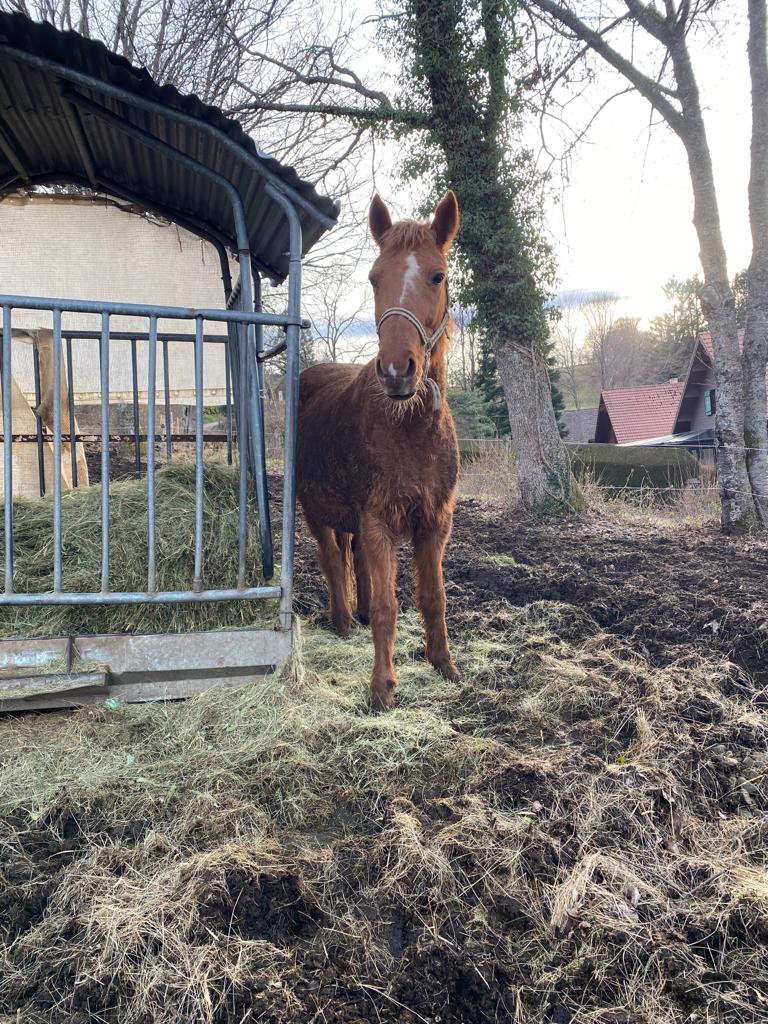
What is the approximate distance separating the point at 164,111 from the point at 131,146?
91cm

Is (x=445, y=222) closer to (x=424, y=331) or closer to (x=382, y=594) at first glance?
(x=424, y=331)

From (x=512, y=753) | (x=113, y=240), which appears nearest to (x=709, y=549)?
(x=512, y=753)

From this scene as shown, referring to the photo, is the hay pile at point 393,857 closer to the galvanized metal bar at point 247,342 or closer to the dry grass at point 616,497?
the galvanized metal bar at point 247,342

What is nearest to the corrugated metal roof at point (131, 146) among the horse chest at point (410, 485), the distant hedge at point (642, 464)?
the horse chest at point (410, 485)

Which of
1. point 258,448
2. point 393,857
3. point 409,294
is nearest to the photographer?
point 393,857

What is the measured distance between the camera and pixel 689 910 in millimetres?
1878

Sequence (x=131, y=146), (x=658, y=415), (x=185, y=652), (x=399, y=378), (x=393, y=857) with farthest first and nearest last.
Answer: (x=658, y=415) < (x=131, y=146) < (x=185, y=652) < (x=399, y=378) < (x=393, y=857)

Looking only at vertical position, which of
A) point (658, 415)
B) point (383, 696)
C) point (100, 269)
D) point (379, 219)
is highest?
point (658, 415)

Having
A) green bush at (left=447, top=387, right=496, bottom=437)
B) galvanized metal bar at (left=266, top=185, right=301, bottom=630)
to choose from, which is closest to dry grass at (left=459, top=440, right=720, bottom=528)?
galvanized metal bar at (left=266, top=185, right=301, bottom=630)

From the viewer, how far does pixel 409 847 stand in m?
2.15

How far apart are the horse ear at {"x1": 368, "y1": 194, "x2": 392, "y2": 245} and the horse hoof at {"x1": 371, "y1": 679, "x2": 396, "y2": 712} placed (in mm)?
2366

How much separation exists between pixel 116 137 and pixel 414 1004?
4401 millimetres

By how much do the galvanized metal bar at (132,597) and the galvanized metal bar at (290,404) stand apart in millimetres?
104

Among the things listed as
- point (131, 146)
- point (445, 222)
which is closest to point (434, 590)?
point (445, 222)
